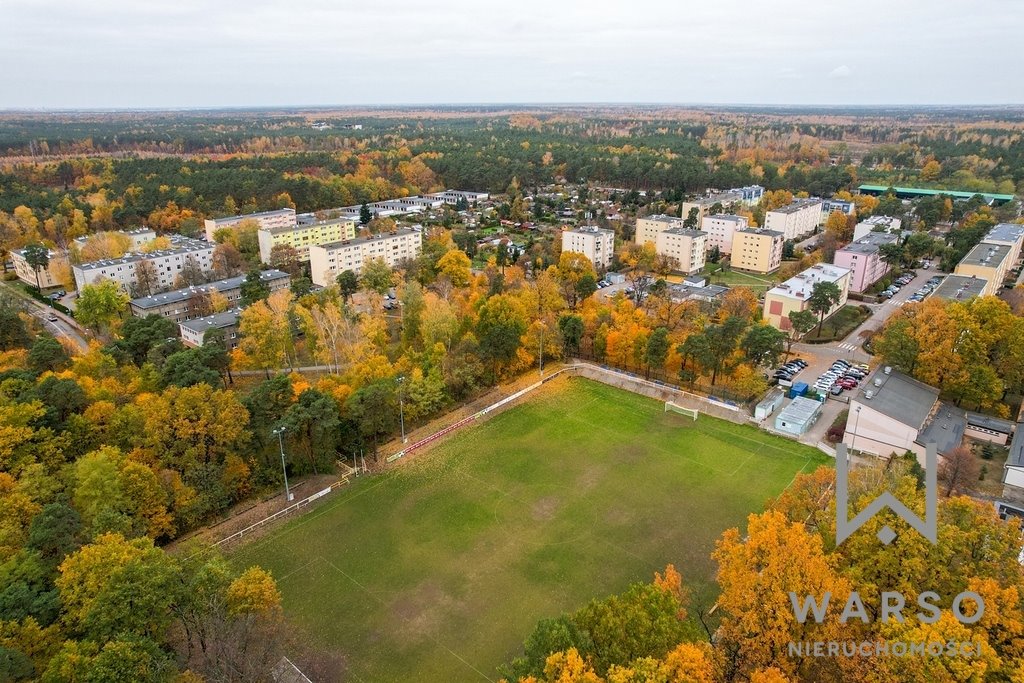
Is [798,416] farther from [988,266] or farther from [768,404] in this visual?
[988,266]

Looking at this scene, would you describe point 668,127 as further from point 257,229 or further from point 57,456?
point 57,456

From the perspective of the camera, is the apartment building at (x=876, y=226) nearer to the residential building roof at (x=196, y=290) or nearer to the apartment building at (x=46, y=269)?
the residential building roof at (x=196, y=290)

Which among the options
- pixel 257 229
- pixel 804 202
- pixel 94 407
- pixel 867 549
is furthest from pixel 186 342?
pixel 804 202

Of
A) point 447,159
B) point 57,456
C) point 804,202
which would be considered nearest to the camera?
point 57,456

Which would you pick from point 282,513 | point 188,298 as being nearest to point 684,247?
point 188,298

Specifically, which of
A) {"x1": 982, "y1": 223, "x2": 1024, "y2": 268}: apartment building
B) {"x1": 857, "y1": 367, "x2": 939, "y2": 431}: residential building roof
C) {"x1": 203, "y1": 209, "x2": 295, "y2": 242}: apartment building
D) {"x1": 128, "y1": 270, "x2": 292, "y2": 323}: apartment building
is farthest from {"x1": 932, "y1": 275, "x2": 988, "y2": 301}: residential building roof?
{"x1": 203, "y1": 209, "x2": 295, "y2": 242}: apartment building
